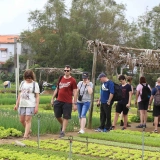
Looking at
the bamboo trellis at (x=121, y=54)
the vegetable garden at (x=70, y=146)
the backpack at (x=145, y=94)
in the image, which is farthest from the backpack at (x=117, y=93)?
the backpack at (x=145, y=94)

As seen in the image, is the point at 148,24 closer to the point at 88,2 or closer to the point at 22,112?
the point at 88,2

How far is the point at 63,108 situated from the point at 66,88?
1.71ft

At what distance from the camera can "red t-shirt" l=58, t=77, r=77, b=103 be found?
36.3ft

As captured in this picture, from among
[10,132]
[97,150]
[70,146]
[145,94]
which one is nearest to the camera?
[70,146]

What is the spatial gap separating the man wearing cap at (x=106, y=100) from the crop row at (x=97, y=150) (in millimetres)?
Result: 2911

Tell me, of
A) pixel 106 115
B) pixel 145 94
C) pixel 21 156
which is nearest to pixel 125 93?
pixel 145 94

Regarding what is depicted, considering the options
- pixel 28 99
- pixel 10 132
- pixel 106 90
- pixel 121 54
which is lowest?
pixel 10 132

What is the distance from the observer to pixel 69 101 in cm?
1114

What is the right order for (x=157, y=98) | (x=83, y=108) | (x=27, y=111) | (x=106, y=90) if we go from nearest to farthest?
(x=27, y=111)
(x=83, y=108)
(x=106, y=90)
(x=157, y=98)

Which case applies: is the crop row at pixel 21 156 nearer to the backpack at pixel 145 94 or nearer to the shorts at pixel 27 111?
the shorts at pixel 27 111

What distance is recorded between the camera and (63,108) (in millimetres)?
11133

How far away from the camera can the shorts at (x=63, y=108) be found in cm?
1104

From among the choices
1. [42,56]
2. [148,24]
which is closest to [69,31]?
[42,56]

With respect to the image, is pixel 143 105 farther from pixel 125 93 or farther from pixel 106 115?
pixel 106 115
